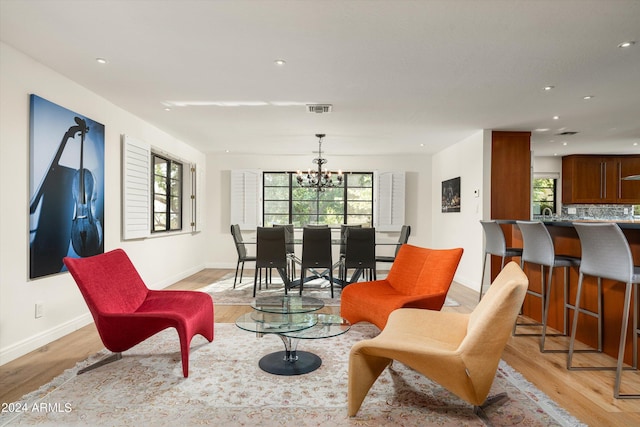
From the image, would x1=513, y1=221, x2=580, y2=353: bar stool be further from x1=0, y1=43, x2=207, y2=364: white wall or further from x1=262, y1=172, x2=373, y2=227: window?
x1=262, y1=172, x2=373, y2=227: window

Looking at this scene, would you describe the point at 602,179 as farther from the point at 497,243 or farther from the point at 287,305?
the point at 287,305

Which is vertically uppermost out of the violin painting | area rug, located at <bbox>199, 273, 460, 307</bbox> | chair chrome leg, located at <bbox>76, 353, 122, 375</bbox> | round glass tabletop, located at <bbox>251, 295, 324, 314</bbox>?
the violin painting

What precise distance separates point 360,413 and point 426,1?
2.38 metres

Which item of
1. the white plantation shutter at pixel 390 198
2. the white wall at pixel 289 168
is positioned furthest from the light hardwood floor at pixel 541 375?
the white plantation shutter at pixel 390 198

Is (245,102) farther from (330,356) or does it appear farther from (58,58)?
(330,356)

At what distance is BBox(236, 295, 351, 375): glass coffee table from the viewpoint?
2.54m

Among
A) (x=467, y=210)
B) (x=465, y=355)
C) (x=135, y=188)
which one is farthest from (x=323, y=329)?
(x=467, y=210)

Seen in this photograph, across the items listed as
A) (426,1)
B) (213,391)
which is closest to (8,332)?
(213,391)

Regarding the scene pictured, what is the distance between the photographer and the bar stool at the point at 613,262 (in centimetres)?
239

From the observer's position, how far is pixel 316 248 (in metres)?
5.14

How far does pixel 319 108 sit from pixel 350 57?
1.42 meters

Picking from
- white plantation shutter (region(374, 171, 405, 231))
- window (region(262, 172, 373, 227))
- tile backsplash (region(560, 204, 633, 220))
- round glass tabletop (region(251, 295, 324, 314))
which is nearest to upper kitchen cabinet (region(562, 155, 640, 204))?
tile backsplash (region(560, 204, 633, 220))

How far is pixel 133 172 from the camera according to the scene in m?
4.79

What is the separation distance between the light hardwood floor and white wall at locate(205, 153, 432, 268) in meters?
4.31
